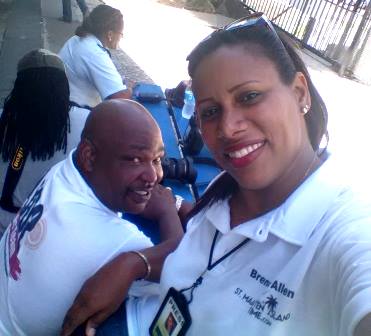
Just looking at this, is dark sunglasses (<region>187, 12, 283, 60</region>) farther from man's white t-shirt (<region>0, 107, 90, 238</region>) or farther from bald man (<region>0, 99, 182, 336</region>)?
man's white t-shirt (<region>0, 107, 90, 238</region>)

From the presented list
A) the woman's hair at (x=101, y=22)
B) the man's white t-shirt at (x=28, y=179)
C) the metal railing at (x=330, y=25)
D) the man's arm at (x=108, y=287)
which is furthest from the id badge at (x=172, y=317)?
the metal railing at (x=330, y=25)

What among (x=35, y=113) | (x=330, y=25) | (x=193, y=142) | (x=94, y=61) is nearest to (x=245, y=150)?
(x=35, y=113)

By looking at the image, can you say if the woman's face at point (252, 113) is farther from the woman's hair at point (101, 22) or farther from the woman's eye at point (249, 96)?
the woman's hair at point (101, 22)

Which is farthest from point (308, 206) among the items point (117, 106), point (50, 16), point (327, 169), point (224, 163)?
point (50, 16)

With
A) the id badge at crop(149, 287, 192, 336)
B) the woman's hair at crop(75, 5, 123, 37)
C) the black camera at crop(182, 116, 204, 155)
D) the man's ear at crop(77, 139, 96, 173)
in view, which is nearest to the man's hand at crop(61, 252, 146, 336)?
the id badge at crop(149, 287, 192, 336)

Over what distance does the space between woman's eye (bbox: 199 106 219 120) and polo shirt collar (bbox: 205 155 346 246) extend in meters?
0.31

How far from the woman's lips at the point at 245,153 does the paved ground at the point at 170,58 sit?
3367 mm

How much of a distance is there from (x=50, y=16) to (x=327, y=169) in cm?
869

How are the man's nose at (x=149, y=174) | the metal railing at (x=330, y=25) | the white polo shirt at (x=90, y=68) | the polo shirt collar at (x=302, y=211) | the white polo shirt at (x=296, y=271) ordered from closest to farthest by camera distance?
the white polo shirt at (x=296, y=271) → the polo shirt collar at (x=302, y=211) → the man's nose at (x=149, y=174) → the white polo shirt at (x=90, y=68) → the metal railing at (x=330, y=25)

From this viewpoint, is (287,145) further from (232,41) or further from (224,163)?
(232,41)

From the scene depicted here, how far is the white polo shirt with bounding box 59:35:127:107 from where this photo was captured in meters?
3.03

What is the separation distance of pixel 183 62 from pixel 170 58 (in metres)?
0.27

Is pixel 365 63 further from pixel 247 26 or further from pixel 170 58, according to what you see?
pixel 247 26

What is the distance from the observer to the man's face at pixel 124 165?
4.79ft
